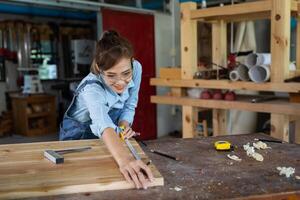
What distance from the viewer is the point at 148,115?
4.48m

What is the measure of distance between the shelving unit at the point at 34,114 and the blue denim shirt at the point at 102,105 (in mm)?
3545

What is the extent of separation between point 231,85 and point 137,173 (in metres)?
1.18

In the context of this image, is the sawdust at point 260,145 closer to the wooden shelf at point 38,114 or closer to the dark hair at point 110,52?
the dark hair at point 110,52

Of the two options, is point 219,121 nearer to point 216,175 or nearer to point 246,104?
point 246,104

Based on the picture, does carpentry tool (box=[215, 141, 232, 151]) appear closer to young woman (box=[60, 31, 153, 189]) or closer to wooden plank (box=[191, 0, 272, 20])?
young woman (box=[60, 31, 153, 189])

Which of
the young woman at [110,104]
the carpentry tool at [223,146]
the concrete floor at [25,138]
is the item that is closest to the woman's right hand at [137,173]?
the young woman at [110,104]

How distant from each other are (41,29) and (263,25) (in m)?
3.28

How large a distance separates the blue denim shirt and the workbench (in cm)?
22

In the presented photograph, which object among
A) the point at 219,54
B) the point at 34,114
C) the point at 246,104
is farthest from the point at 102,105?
the point at 34,114

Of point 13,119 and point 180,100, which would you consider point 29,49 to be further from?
point 180,100

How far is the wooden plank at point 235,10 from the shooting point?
178 cm

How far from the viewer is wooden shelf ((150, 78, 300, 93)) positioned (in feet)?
5.70

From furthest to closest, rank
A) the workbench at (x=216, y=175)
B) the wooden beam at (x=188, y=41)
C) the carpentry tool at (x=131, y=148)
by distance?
the wooden beam at (x=188, y=41), the carpentry tool at (x=131, y=148), the workbench at (x=216, y=175)

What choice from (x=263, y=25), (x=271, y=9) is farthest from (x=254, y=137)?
(x=263, y=25)
